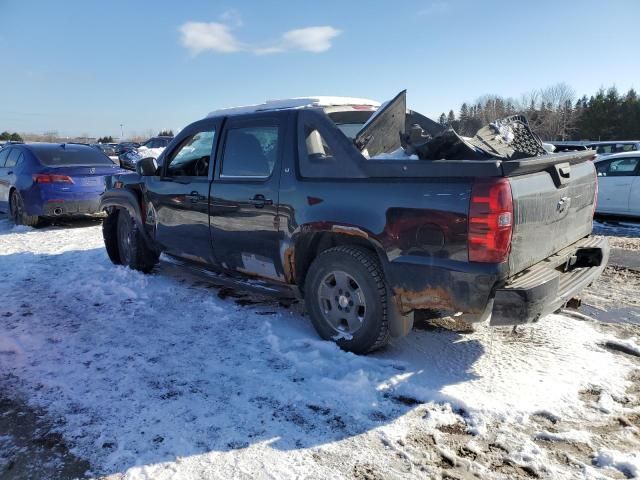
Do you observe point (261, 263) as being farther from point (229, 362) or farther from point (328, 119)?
point (328, 119)

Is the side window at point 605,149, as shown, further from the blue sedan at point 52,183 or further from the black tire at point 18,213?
the black tire at point 18,213

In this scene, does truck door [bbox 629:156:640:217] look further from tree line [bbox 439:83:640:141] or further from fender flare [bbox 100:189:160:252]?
tree line [bbox 439:83:640:141]

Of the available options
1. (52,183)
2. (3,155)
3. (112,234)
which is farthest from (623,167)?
(3,155)

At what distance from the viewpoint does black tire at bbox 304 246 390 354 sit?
3.62 meters

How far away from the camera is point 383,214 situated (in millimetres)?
3459

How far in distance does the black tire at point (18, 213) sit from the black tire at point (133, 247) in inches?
152

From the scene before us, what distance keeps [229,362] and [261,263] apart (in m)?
1.01

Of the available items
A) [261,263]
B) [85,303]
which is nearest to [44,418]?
[261,263]

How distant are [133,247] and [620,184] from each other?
9187 millimetres

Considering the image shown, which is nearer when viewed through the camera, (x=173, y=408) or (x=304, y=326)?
(x=173, y=408)

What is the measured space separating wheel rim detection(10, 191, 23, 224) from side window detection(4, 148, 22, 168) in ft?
2.21

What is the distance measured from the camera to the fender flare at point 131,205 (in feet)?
19.7

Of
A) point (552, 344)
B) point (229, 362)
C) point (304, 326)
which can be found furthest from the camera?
point (304, 326)

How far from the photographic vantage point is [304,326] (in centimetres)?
445
